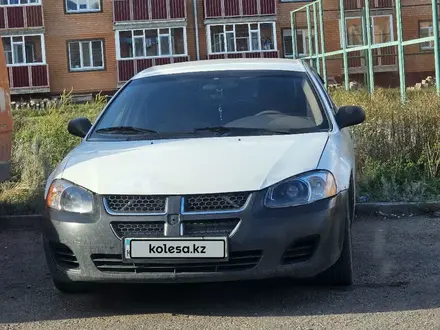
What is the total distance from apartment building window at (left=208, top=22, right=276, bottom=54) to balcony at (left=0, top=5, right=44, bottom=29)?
8119 mm

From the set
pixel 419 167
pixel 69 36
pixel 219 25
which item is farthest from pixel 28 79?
pixel 419 167

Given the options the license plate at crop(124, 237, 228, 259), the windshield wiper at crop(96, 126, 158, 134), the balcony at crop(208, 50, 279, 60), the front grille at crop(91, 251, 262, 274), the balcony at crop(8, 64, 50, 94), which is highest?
the balcony at crop(208, 50, 279, 60)

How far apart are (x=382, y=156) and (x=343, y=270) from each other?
14.8ft

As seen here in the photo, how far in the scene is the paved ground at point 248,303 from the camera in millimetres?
4438

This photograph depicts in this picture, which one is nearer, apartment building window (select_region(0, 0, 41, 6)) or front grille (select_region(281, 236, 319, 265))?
front grille (select_region(281, 236, 319, 265))

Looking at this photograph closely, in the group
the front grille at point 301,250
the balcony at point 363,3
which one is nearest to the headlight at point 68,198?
the front grille at point 301,250

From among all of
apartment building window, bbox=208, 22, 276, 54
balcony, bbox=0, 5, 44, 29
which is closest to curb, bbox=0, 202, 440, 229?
apartment building window, bbox=208, 22, 276, 54

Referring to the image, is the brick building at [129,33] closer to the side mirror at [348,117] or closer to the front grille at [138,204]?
the side mirror at [348,117]

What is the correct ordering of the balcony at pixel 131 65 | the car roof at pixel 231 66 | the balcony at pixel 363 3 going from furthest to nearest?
1. the balcony at pixel 131 65
2. the balcony at pixel 363 3
3. the car roof at pixel 231 66

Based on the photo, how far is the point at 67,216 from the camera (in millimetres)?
4582

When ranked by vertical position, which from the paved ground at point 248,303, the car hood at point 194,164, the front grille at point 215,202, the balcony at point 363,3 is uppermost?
the balcony at point 363,3

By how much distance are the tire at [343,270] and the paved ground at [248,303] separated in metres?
0.08

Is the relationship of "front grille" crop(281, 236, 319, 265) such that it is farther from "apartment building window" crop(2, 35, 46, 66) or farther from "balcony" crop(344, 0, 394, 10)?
"apartment building window" crop(2, 35, 46, 66)

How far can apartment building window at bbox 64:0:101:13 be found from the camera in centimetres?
3625
